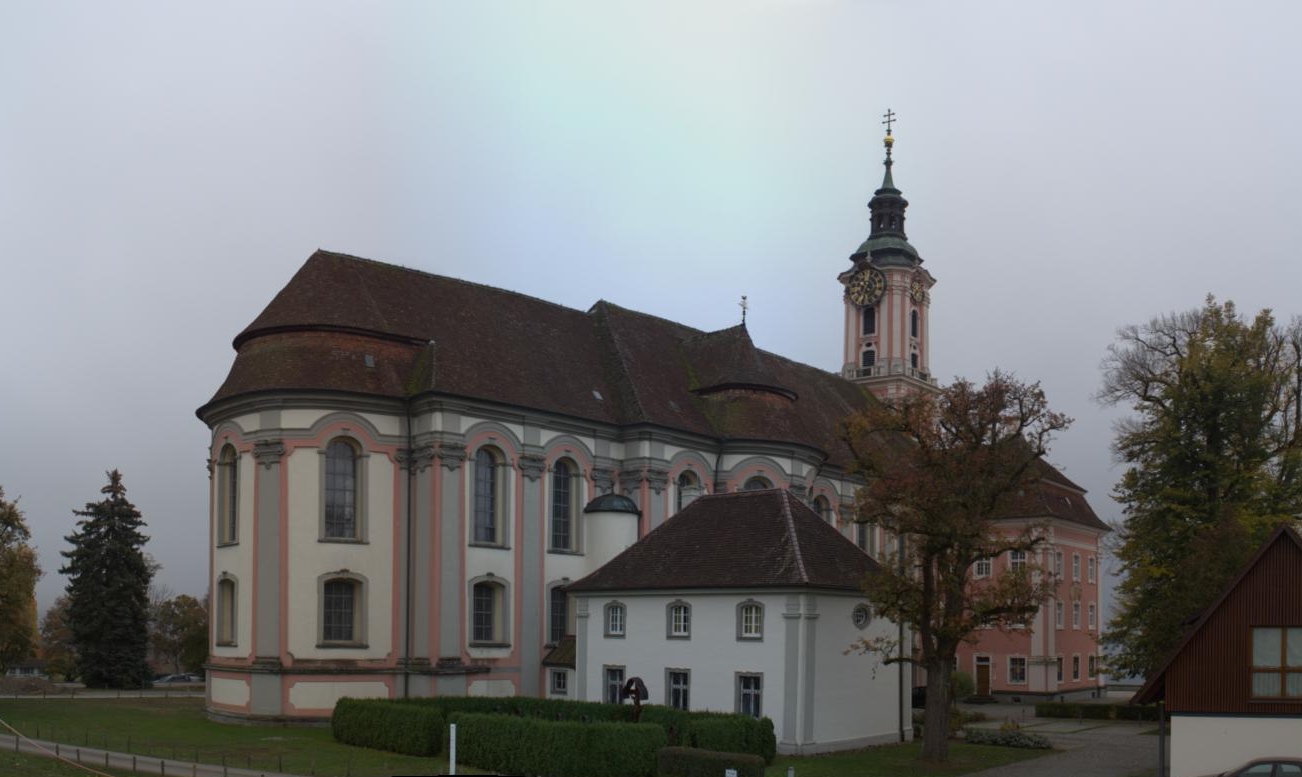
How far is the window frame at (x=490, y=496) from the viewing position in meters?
42.3

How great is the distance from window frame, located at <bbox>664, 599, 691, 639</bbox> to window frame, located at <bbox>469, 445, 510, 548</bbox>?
8477 millimetres

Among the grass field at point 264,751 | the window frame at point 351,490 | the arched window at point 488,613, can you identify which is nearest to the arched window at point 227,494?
the window frame at point 351,490

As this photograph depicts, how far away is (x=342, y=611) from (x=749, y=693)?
13692 mm

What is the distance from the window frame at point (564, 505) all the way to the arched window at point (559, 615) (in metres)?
1.52

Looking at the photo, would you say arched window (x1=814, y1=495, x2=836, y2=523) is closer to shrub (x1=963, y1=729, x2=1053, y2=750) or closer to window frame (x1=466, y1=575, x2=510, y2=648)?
shrub (x1=963, y1=729, x2=1053, y2=750)

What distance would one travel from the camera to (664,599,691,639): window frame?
3572 centimetres

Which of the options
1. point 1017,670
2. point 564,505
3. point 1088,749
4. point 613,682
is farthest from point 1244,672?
point 1017,670

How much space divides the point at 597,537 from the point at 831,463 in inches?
565

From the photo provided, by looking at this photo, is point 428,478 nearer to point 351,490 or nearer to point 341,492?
point 351,490

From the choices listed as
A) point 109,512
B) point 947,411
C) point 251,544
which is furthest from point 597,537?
point 109,512

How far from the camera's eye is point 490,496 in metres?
43.0

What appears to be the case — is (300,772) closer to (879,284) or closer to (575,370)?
(575,370)

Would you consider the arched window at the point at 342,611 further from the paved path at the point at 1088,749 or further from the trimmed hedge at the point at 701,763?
the paved path at the point at 1088,749

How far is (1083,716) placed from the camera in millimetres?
51094
